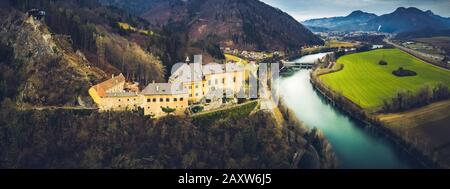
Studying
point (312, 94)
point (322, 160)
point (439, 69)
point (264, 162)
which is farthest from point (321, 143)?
point (439, 69)

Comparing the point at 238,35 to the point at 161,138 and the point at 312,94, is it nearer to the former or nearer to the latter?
the point at 312,94

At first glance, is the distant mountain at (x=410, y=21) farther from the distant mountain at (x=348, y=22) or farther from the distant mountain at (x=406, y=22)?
the distant mountain at (x=348, y=22)

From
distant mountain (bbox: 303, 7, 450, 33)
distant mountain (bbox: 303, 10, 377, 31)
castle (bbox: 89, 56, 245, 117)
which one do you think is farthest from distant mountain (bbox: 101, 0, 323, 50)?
distant mountain (bbox: 303, 10, 377, 31)

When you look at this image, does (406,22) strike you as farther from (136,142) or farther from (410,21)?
(136,142)

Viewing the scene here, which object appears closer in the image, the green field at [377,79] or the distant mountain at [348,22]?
the green field at [377,79]

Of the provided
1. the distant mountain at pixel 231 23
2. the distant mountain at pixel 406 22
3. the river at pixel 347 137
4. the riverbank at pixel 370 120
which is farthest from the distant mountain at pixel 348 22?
the river at pixel 347 137

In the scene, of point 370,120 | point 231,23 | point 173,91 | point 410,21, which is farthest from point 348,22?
point 173,91
